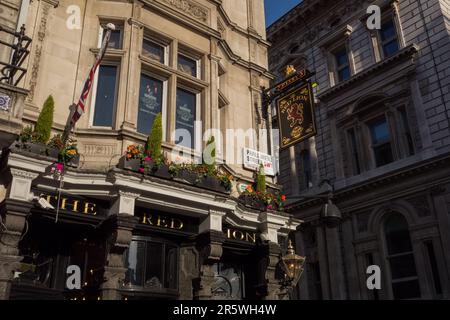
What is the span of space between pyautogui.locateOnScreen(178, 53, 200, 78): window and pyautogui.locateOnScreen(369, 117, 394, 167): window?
13.3m

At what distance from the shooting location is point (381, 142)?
2353 centimetres

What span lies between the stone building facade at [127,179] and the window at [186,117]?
0.04 meters

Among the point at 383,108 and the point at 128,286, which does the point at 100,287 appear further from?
the point at 383,108

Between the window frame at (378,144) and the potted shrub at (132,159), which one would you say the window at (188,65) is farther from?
the window frame at (378,144)

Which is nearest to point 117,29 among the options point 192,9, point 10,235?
point 192,9

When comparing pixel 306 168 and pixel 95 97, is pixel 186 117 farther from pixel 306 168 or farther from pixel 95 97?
pixel 306 168

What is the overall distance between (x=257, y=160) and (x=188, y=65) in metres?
3.86

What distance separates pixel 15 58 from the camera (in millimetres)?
9922

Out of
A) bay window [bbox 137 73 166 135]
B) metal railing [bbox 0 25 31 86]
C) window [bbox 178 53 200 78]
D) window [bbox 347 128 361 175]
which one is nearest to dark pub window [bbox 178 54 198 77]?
window [bbox 178 53 200 78]

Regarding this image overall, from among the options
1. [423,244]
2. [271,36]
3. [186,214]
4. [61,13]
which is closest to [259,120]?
[186,214]

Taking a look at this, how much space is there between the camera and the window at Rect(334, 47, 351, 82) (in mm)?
26828

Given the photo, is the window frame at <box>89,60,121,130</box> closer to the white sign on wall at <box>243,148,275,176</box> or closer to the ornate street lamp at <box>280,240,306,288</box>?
the white sign on wall at <box>243,148,275,176</box>

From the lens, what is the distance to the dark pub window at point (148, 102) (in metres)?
12.1

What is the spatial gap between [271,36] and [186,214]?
23004 millimetres
